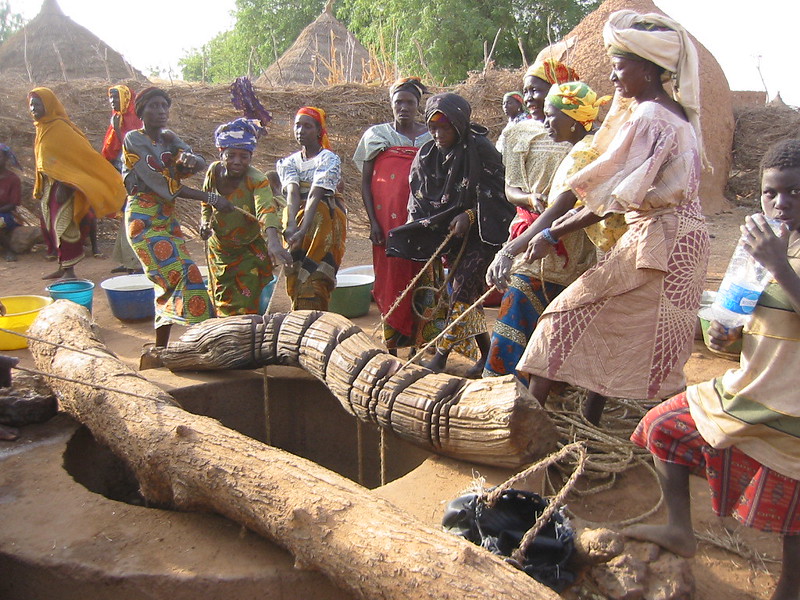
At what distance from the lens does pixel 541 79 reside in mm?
3916

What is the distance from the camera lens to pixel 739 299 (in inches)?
68.2

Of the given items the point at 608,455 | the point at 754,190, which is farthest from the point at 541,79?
the point at 754,190

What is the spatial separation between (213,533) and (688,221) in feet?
6.58

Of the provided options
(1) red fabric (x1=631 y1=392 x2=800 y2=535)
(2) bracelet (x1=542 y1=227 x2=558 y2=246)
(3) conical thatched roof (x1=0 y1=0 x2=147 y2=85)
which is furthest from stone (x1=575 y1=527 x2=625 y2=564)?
(3) conical thatched roof (x1=0 y1=0 x2=147 y2=85)

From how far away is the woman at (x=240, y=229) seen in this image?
3992 millimetres

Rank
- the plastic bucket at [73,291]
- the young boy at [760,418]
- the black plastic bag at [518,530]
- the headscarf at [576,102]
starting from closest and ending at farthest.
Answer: the young boy at [760,418] → the black plastic bag at [518,530] → the headscarf at [576,102] → the plastic bucket at [73,291]

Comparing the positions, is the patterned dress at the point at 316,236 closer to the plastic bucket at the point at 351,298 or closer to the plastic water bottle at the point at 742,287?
the plastic bucket at the point at 351,298

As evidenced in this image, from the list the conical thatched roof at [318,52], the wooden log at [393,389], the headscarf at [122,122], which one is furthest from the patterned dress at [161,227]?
the conical thatched roof at [318,52]

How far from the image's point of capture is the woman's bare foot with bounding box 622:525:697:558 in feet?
6.24

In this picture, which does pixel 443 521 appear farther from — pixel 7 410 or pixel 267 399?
pixel 7 410

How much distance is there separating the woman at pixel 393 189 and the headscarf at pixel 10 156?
611 centimetres

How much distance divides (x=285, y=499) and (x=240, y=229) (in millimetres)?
2685

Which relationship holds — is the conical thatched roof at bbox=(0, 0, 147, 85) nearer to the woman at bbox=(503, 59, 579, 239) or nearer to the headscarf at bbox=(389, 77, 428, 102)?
the headscarf at bbox=(389, 77, 428, 102)

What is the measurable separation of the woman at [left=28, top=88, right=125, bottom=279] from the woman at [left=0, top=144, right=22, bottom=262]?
1.54 metres
